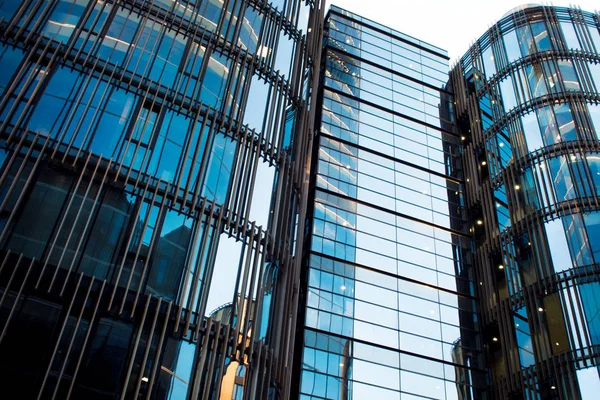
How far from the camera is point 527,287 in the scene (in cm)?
2492

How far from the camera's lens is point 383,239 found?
27.9m

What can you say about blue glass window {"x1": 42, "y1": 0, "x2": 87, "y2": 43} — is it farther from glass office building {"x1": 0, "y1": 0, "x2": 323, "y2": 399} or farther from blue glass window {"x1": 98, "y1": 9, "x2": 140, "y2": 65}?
blue glass window {"x1": 98, "y1": 9, "x2": 140, "y2": 65}

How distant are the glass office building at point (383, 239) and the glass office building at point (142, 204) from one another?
4985 mm

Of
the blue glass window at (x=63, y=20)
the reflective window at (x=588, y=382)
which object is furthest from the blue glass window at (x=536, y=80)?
→ the blue glass window at (x=63, y=20)

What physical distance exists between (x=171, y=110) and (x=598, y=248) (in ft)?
57.2

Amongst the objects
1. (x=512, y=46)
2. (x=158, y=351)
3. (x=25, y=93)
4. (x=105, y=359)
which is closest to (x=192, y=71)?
(x=25, y=93)

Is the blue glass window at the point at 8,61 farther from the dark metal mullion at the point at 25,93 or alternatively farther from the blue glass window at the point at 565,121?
the blue glass window at the point at 565,121

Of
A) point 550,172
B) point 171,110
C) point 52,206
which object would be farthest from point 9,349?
point 550,172

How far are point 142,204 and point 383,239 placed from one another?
48.2ft

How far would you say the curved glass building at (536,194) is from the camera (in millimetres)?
22938

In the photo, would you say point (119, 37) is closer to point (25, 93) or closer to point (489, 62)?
point (25, 93)

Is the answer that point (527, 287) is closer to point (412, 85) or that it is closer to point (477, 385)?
point (477, 385)

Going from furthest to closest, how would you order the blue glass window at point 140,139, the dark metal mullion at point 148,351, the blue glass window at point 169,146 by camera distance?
the blue glass window at point 169,146
the blue glass window at point 140,139
the dark metal mullion at point 148,351

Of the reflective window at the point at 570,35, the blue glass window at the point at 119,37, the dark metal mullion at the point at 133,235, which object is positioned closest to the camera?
the dark metal mullion at the point at 133,235
